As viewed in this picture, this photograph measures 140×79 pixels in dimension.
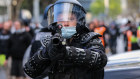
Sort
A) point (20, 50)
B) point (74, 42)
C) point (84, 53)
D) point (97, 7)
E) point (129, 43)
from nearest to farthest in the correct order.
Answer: point (84, 53) → point (74, 42) → point (20, 50) → point (129, 43) → point (97, 7)

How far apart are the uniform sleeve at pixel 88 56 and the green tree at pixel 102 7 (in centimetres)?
7417

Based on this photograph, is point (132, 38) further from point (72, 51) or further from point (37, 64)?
point (72, 51)

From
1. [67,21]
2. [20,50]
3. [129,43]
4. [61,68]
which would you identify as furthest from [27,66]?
[129,43]

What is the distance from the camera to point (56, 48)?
231 cm

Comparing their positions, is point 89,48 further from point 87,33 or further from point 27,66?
point 27,66

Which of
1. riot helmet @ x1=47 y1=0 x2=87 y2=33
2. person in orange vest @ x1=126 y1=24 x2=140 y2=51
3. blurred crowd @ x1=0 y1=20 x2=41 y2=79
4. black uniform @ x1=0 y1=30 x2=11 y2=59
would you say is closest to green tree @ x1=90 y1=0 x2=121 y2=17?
person in orange vest @ x1=126 y1=24 x2=140 y2=51

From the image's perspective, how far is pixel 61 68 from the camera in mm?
2598

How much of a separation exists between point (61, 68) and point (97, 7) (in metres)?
76.8

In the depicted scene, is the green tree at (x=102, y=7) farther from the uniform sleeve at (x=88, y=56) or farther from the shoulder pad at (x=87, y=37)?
the uniform sleeve at (x=88, y=56)

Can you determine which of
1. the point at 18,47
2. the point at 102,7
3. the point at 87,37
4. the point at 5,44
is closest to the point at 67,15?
the point at 87,37

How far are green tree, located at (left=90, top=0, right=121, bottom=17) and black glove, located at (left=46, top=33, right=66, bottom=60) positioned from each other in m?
74.4

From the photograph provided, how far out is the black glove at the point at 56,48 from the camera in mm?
2287

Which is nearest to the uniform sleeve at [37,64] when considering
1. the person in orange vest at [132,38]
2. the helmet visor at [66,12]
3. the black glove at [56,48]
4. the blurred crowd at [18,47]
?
the black glove at [56,48]

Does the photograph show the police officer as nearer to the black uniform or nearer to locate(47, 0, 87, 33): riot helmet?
locate(47, 0, 87, 33): riot helmet
